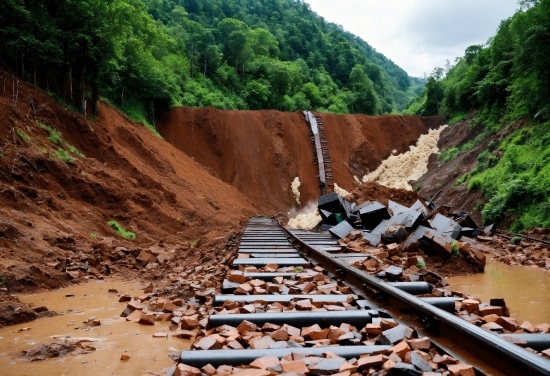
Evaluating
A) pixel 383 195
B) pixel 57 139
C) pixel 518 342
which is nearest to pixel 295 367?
pixel 518 342

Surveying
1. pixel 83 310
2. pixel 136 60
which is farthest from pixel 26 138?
pixel 136 60

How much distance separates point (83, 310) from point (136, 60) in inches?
899

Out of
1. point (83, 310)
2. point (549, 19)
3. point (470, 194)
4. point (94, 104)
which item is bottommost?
point (83, 310)

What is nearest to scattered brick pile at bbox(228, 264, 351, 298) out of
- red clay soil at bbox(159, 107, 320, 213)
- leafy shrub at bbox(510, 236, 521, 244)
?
leafy shrub at bbox(510, 236, 521, 244)

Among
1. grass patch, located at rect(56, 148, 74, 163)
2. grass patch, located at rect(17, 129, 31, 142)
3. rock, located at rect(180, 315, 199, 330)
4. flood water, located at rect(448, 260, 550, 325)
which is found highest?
grass patch, located at rect(17, 129, 31, 142)

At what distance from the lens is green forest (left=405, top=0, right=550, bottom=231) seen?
50.4 feet

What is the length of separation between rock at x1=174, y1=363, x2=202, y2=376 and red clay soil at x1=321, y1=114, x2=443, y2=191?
84.6ft

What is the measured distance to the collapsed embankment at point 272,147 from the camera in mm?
26938

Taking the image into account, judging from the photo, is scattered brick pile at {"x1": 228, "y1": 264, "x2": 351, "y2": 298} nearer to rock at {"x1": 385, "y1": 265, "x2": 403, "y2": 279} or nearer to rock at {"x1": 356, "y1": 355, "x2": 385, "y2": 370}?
rock at {"x1": 385, "y1": 265, "x2": 403, "y2": 279}

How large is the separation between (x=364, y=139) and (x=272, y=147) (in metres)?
7.42

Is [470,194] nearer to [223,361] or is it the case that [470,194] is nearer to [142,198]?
[142,198]

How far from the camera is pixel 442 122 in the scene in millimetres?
34875

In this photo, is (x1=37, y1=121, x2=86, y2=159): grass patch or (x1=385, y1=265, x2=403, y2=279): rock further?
(x1=37, y1=121, x2=86, y2=159): grass patch

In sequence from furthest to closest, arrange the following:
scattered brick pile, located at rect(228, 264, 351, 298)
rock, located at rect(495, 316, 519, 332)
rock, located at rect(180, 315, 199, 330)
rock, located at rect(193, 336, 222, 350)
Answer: scattered brick pile, located at rect(228, 264, 351, 298), rock, located at rect(180, 315, 199, 330), rock, located at rect(495, 316, 519, 332), rock, located at rect(193, 336, 222, 350)
